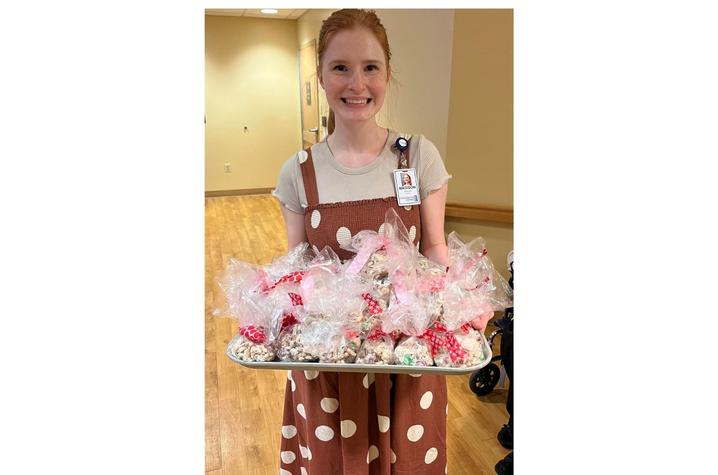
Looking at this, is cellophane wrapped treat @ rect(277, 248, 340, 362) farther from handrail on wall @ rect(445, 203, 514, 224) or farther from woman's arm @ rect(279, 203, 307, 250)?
handrail on wall @ rect(445, 203, 514, 224)

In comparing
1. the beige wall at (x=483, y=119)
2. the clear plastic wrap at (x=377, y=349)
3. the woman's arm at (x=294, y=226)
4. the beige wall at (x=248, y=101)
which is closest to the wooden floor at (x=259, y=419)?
the woman's arm at (x=294, y=226)

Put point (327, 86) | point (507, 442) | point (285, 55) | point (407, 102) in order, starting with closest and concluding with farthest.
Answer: point (327, 86) < point (507, 442) < point (407, 102) < point (285, 55)

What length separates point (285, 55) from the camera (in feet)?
10.3

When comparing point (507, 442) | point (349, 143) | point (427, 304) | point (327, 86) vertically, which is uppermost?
point (327, 86)

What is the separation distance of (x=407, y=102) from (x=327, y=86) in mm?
1379

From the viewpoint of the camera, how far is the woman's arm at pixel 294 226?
1.08m

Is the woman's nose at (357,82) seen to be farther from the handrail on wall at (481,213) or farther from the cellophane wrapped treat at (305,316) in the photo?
the handrail on wall at (481,213)

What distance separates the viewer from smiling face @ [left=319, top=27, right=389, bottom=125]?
3.09 ft

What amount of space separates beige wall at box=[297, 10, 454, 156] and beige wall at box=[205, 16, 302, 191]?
1249 millimetres

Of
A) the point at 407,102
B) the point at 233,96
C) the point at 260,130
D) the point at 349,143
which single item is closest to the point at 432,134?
the point at 407,102

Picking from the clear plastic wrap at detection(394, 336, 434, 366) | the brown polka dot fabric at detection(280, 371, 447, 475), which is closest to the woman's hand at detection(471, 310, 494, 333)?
the clear plastic wrap at detection(394, 336, 434, 366)

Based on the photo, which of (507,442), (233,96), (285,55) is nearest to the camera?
(507,442)

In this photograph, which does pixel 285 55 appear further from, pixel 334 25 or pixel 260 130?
pixel 334 25

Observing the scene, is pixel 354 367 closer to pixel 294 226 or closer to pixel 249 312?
pixel 249 312
